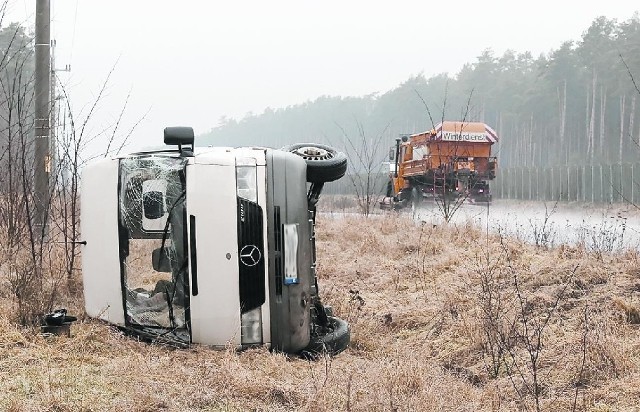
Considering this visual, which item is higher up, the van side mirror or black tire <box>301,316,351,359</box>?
the van side mirror

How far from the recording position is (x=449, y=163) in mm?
21234

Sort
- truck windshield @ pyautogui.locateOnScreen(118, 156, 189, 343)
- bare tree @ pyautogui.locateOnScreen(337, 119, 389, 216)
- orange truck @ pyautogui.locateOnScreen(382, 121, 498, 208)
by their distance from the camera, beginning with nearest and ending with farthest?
truck windshield @ pyautogui.locateOnScreen(118, 156, 189, 343) < bare tree @ pyautogui.locateOnScreen(337, 119, 389, 216) < orange truck @ pyautogui.locateOnScreen(382, 121, 498, 208)

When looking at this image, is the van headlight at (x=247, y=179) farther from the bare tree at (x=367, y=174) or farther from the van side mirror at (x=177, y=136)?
the bare tree at (x=367, y=174)

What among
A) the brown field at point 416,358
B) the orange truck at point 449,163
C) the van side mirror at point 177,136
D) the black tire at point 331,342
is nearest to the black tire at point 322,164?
the van side mirror at point 177,136

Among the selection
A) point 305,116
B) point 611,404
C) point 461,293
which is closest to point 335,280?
point 461,293

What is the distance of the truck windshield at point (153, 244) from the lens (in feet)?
17.9

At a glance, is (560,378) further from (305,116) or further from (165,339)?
(305,116)

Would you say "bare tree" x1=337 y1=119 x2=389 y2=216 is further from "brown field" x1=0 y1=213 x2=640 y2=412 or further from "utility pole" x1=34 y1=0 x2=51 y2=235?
"utility pole" x1=34 y1=0 x2=51 y2=235

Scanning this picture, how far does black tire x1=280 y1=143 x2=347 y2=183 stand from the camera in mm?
5969

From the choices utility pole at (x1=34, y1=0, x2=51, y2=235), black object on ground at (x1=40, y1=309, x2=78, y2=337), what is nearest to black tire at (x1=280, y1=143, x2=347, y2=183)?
black object on ground at (x1=40, y1=309, x2=78, y2=337)

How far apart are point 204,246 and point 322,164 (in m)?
1.35

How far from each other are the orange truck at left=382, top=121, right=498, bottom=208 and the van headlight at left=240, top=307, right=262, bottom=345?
15977mm

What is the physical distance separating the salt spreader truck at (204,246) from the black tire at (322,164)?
0.01 metres

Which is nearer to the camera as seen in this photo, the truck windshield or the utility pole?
the truck windshield
